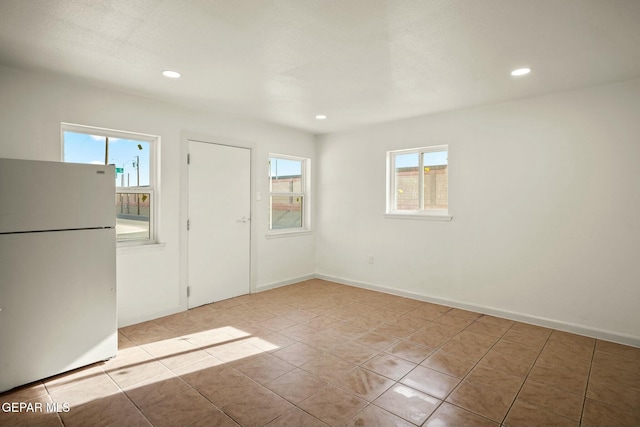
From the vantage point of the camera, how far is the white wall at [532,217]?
3.17 metres

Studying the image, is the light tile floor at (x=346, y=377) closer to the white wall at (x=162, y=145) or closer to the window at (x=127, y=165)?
the white wall at (x=162, y=145)

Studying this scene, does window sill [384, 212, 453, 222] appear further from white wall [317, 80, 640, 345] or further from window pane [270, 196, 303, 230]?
window pane [270, 196, 303, 230]

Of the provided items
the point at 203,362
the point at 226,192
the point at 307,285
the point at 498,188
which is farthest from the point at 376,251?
the point at 203,362

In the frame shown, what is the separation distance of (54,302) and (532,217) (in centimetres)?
429

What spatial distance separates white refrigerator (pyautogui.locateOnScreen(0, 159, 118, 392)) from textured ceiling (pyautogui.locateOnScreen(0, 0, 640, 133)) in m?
0.89

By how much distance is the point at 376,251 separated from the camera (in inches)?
197

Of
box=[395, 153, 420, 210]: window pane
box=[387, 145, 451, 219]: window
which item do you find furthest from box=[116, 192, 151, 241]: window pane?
box=[395, 153, 420, 210]: window pane

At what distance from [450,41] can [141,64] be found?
232 centimetres

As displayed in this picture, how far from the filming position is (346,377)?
2.53 metres

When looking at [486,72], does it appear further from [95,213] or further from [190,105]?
[95,213]

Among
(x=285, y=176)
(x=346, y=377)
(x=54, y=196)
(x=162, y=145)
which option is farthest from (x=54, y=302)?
(x=285, y=176)

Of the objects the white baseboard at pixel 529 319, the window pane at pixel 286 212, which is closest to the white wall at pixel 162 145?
the window pane at pixel 286 212

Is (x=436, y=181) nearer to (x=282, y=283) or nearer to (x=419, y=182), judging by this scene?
(x=419, y=182)

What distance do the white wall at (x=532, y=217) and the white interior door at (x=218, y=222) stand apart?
70.6 inches
